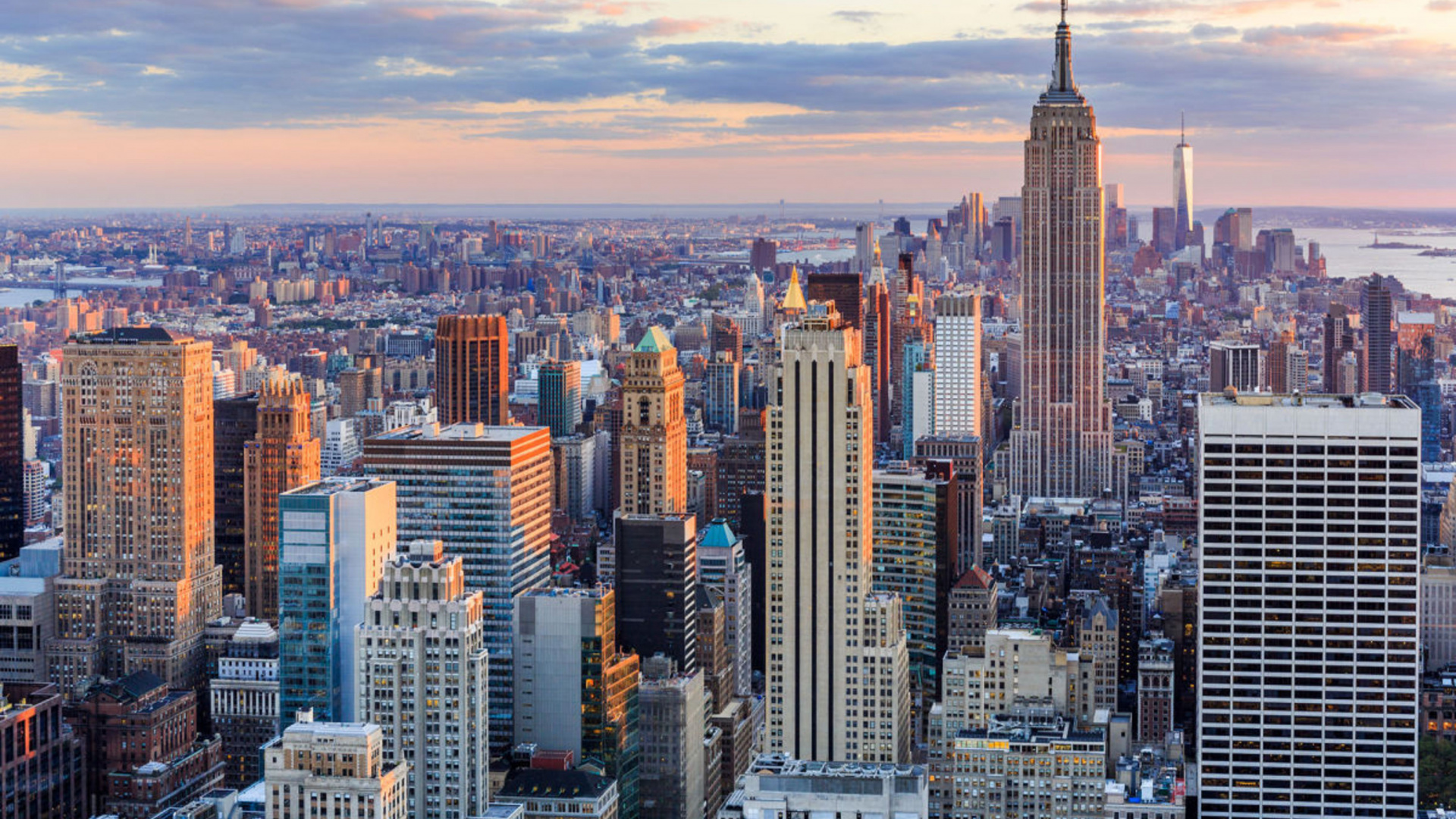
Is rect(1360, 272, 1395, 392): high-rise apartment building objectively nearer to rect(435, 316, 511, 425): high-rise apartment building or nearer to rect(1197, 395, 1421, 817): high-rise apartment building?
rect(435, 316, 511, 425): high-rise apartment building

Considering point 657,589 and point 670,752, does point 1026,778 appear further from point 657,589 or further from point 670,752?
point 657,589

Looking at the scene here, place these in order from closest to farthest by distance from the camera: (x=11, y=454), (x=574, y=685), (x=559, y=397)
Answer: (x=574, y=685) < (x=11, y=454) < (x=559, y=397)

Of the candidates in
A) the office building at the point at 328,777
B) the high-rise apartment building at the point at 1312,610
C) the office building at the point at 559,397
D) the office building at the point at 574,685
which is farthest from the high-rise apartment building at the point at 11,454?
the high-rise apartment building at the point at 1312,610

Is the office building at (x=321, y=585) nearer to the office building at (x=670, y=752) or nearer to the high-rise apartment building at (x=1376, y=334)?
the office building at (x=670, y=752)

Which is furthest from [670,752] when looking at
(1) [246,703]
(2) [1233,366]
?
(2) [1233,366]

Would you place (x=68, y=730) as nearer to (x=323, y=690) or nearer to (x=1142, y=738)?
(x=323, y=690)

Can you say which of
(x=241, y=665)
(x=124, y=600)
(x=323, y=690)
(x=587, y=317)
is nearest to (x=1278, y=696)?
(x=323, y=690)
